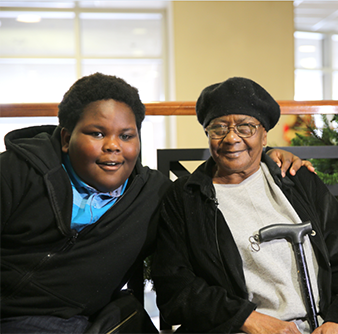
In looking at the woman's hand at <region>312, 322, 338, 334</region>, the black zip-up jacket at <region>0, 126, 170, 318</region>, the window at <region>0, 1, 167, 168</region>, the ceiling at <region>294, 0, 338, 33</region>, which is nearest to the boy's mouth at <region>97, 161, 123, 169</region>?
the black zip-up jacket at <region>0, 126, 170, 318</region>

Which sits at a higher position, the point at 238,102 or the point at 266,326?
the point at 238,102

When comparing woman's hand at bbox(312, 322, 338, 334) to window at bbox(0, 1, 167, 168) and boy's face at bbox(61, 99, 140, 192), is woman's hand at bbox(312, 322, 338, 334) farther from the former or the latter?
window at bbox(0, 1, 167, 168)

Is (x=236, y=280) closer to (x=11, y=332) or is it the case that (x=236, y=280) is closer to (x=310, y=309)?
(x=310, y=309)

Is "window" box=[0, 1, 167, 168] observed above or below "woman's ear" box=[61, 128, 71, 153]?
above

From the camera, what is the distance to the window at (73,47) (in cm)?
563

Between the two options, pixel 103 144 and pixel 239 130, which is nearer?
pixel 103 144

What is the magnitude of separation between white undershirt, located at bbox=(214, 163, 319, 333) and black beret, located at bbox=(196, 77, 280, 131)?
0.27 metres

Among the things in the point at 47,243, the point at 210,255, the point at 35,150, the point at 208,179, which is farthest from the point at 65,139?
the point at 210,255

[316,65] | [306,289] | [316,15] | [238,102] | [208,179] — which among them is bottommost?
[306,289]

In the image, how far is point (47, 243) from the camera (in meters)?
1.36

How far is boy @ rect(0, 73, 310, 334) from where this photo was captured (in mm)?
1319

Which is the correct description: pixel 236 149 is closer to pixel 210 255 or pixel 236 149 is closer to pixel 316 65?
pixel 210 255

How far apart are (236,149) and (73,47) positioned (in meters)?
4.98

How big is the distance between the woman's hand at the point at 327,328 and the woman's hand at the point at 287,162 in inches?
21.9
